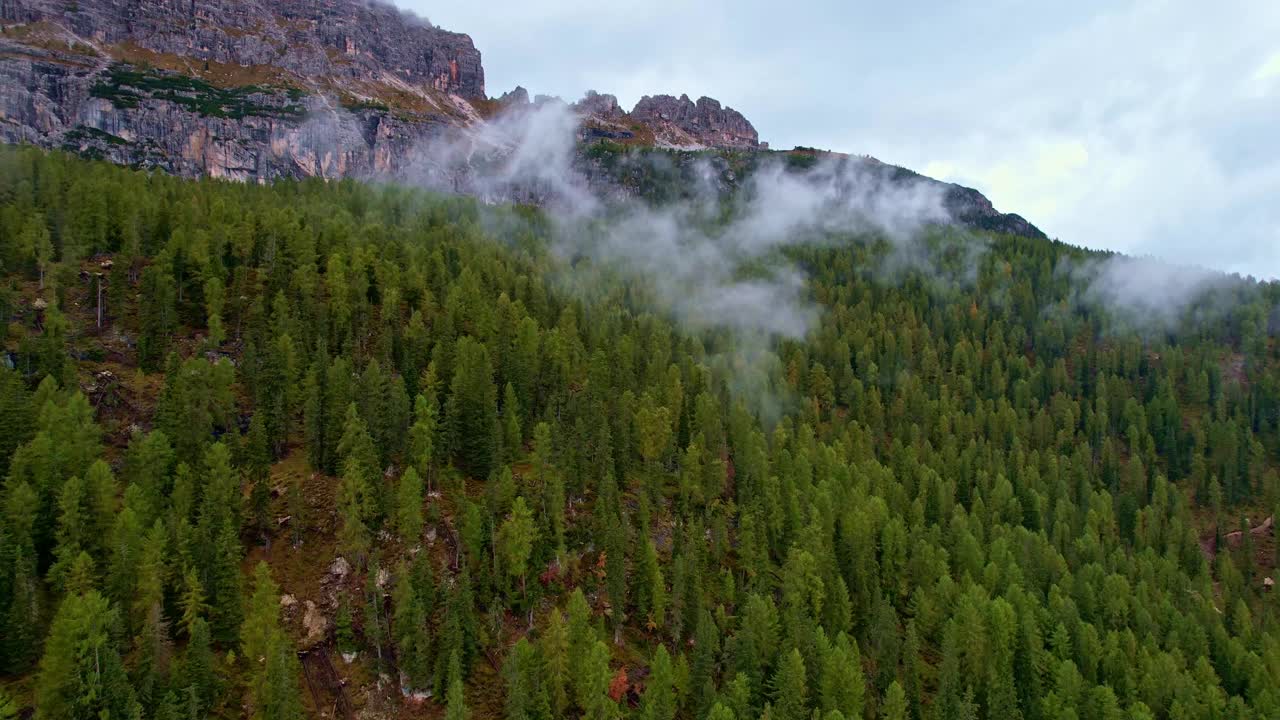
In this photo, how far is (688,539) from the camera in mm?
91062

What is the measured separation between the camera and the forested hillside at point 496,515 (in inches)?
2621

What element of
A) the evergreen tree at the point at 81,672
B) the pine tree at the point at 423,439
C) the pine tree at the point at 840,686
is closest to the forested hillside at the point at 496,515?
the evergreen tree at the point at 81,672

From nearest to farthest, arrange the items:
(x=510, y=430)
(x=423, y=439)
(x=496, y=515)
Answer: (x=496, y=515)
(x=423, y=439)
(x=510, y=430)

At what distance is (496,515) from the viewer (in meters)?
83.9

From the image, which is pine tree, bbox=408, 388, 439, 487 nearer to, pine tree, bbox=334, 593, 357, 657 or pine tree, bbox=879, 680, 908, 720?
pine tree, bbox=334, 593, 357, 657

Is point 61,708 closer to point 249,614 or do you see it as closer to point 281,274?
point 249,614

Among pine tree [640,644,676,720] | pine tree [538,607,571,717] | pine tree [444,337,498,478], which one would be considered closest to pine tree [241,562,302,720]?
pine tree [538,607,571,717]

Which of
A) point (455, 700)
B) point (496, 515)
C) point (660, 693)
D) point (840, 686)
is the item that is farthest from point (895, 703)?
point (496, 515)

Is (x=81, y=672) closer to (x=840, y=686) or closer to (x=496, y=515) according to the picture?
(x=496, y=515)

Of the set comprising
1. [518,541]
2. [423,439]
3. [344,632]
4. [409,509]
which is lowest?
[344,632]

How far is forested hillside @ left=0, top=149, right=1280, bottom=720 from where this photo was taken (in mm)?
66562

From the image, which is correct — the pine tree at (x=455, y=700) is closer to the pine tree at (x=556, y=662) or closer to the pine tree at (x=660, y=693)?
the pine tree at (x=556, y=662)

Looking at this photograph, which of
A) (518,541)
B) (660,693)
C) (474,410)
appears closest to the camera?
(660,693)

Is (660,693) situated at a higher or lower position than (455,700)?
lower
